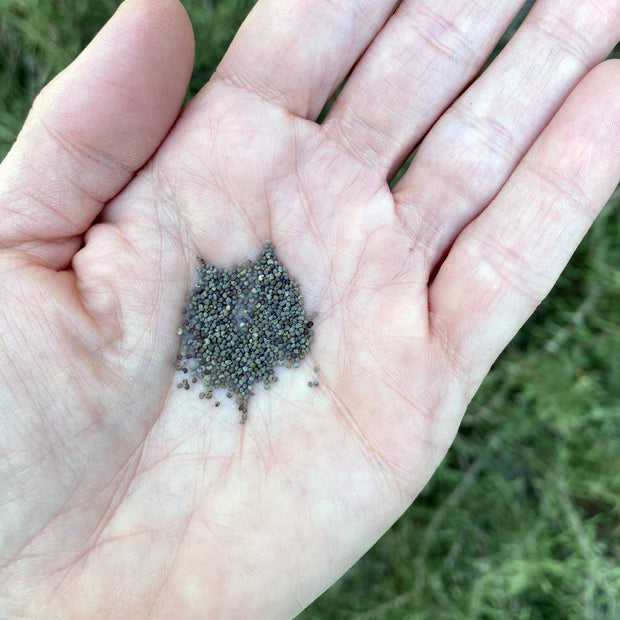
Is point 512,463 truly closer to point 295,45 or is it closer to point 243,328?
point 243,328

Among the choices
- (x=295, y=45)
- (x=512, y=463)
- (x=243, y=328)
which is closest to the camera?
(x=295, y=45)

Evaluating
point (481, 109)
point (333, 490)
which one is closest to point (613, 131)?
point (481, 109)

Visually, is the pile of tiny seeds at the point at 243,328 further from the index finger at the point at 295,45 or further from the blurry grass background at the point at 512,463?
the blurry grass background at the point at 512,463

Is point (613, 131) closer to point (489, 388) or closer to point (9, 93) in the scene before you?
point (489, 388)

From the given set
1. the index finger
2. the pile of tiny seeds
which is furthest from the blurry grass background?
the pile of tiny seeds

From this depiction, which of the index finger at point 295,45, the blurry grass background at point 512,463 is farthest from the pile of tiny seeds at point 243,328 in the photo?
the blurry grass background at point 512,463

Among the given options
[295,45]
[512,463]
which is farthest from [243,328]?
[512,463]
